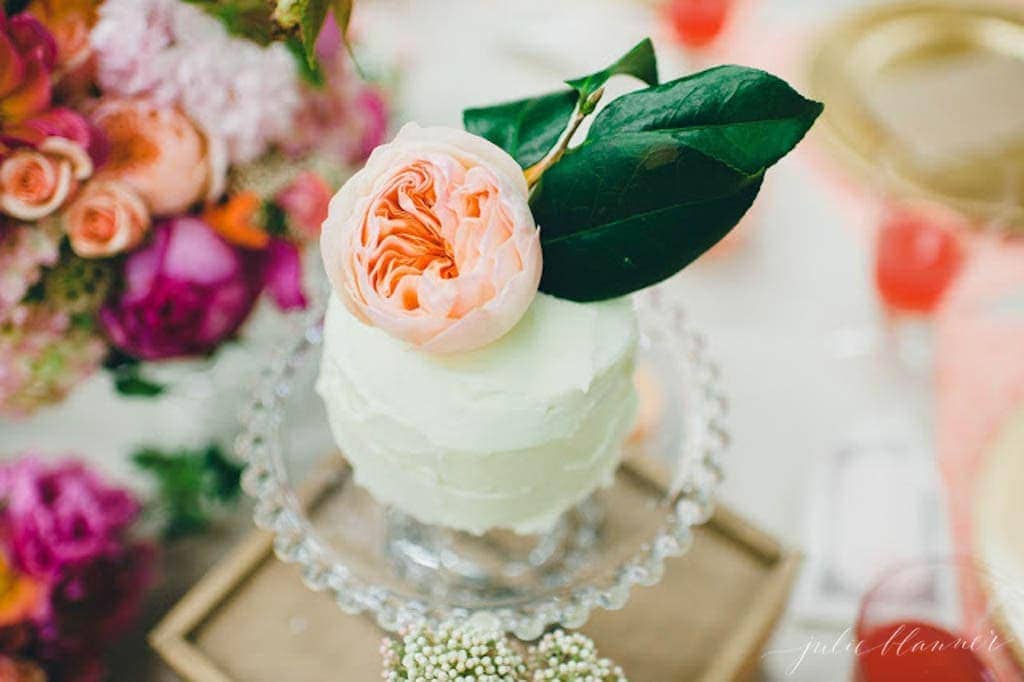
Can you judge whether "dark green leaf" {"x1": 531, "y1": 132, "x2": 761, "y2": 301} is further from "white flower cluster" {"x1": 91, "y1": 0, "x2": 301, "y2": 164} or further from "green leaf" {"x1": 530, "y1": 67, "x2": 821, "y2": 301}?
"white flower cluster" {"x1": 91, "y1": 0, "x2": 301, "y2": 164}

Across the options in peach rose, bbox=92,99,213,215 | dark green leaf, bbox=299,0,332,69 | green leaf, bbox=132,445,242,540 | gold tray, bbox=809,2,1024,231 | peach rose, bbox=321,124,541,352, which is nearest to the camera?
peach rose, bbox=321,124,541,352

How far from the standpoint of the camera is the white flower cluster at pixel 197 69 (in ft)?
2.52

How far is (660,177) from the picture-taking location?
60 cm

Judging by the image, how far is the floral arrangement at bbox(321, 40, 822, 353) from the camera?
57 centimetres

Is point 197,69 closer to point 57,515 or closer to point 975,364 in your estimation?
point 57,515

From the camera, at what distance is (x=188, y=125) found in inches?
31.4

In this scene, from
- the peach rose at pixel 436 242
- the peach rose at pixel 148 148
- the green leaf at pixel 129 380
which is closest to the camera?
the peach rose at pixel 436 242

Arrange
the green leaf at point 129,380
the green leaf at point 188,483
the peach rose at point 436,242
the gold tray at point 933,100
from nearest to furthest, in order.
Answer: the peach rose at point 436,242 < the green leaf at point 129,380 < the green leaf at point 188,483 < the gold tray at point 933,100

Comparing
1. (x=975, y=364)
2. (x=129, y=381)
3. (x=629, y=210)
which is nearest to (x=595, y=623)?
(x=629, y=210)

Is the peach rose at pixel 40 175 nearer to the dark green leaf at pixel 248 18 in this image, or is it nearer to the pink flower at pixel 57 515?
the dark green leaf at pixel 248 18

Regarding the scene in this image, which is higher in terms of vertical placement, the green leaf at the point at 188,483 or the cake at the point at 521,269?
the cake at the point at 521,269

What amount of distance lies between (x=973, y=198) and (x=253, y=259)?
35.1 inches

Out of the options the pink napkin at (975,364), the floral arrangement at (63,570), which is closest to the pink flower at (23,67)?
the floral arrangement at (63,570)
